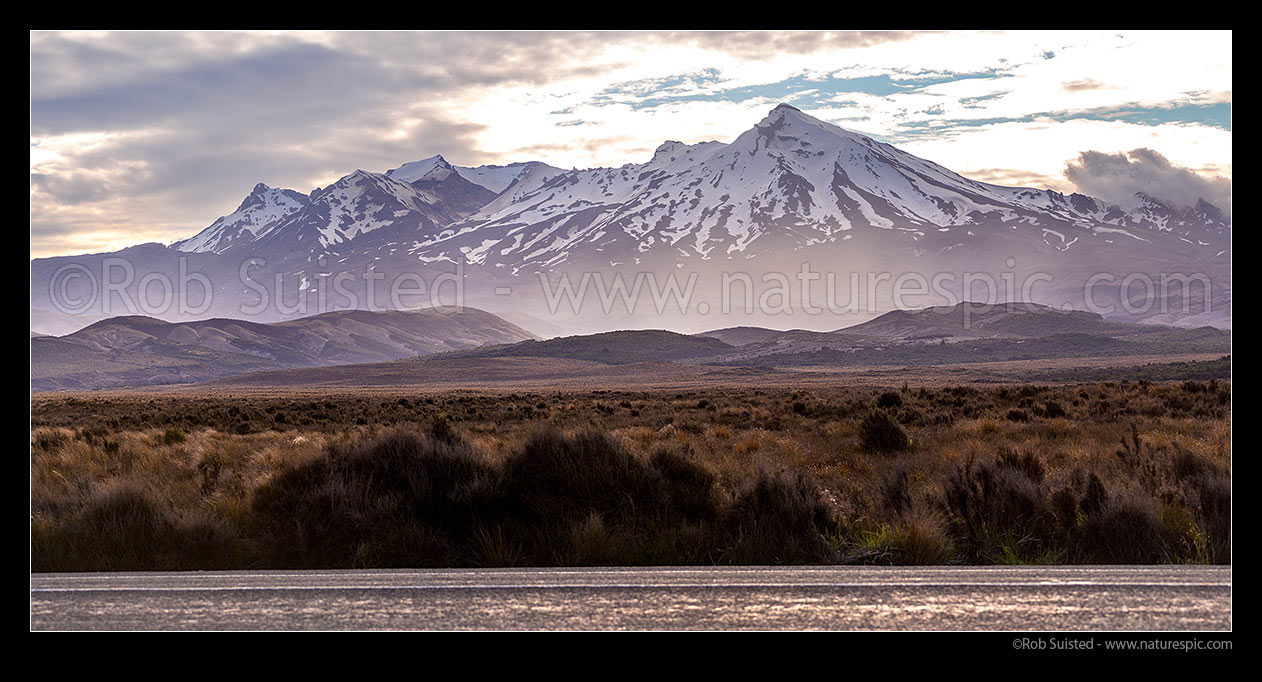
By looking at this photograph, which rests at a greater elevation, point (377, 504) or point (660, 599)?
point (377, 504)

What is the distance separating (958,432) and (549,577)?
1732 centimetres

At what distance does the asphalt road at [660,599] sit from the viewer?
6734 mm

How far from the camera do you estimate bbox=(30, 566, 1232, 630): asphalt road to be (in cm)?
673

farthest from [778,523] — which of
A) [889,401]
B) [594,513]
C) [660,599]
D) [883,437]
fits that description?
[889,401]

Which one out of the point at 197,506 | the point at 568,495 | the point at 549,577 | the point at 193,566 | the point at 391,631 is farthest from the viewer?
the point at 197,506

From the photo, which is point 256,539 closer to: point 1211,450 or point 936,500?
point 936,500

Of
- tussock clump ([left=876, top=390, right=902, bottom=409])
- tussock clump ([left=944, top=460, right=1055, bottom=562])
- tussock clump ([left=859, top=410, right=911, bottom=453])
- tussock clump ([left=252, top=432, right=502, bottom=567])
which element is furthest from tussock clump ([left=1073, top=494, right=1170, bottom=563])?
tussock clump ([left=876, top=390, right=902, bottom=409])

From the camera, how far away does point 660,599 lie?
289 inches

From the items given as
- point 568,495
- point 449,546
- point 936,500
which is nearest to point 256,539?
point 449,546

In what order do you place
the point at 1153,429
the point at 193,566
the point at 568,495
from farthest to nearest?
the point at 1153,429, the point at 568,495, the point at 193,566

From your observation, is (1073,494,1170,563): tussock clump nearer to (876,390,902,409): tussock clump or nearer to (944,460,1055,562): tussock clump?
(944,460,1055,562): tussock clump

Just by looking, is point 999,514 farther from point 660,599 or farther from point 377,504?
point 377,504

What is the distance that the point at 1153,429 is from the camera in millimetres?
22703

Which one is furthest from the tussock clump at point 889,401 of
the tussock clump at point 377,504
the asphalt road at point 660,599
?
the asphalt road at point 660,599
